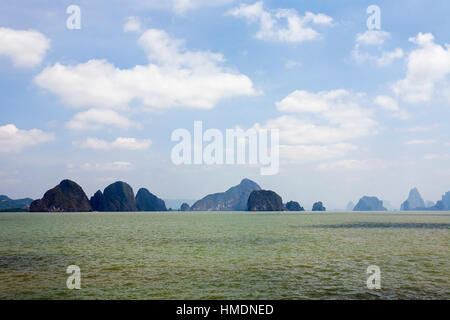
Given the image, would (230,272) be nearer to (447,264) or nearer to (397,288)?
(397,288)

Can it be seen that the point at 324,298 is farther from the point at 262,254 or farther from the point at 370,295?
the point at 262,254

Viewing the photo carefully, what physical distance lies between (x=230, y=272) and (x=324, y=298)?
12.6 meters

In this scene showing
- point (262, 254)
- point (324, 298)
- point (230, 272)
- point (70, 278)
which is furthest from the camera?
point (262, 254)

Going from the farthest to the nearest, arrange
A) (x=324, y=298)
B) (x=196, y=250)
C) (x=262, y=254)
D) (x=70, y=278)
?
(x=196, y=250) → (x=262, y=254) → (x=70, y=278) → (x=324, y=298)

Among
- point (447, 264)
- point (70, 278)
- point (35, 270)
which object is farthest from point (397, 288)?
point (35, 270)

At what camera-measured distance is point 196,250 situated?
5556 centimetres

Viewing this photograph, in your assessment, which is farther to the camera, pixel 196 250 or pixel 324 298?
pixel 196 250
